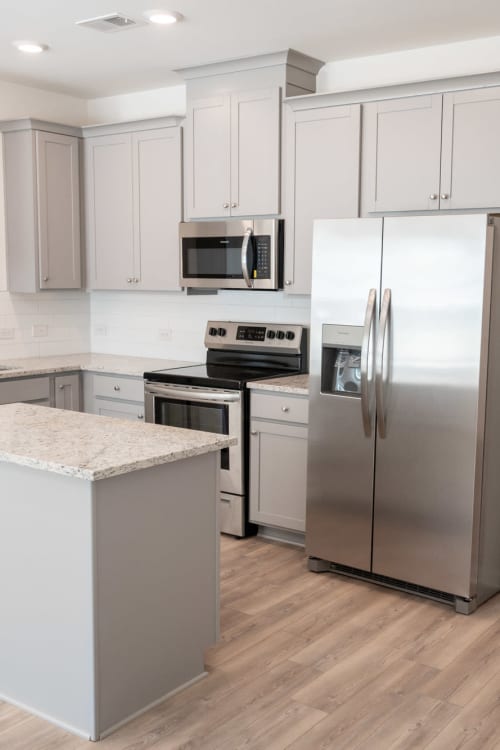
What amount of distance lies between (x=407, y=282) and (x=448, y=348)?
35cm

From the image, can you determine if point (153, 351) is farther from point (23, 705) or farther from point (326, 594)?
point (23, 705)

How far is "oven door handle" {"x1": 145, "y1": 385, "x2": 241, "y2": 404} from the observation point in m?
4.44

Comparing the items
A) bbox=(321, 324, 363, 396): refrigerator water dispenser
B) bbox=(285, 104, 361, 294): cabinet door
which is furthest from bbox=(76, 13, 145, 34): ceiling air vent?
bbox=(321, 324, 363, 396): refrigerator water dispenser

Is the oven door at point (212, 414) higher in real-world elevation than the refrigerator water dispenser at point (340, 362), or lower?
lower

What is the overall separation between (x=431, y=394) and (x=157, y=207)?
242 cm

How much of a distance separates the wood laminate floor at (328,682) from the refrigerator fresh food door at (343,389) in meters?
0.27

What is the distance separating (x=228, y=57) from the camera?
4559 millimetres

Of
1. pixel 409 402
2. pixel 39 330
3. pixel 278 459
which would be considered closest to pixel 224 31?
pixel 409 402

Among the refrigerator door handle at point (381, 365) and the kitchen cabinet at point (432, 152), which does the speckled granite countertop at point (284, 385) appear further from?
the kitchen cabinet at point (432, 152)

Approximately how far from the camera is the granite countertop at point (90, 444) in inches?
96.3

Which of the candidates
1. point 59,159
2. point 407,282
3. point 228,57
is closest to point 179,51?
point 228,57

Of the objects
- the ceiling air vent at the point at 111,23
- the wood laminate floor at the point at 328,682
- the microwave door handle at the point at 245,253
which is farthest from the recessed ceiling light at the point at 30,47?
the wood laminate floor at the point at 328,682

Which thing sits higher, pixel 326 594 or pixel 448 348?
pixel 448 348

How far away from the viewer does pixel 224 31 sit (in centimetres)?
409
